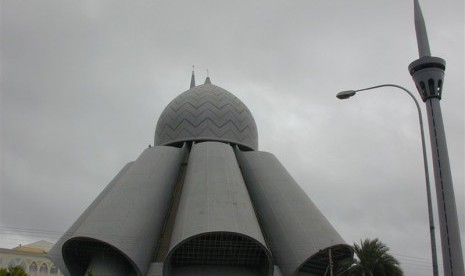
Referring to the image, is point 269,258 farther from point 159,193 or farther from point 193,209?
point 159,193

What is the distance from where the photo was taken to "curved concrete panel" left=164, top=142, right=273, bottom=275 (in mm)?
27500

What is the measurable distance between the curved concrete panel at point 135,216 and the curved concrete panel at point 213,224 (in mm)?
2189

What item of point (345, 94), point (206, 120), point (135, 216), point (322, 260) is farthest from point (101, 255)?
point (345, 94)

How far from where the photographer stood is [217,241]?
28.5 meters

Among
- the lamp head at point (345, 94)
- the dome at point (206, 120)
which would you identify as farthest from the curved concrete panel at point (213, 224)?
the lamp head at point (345, 94)

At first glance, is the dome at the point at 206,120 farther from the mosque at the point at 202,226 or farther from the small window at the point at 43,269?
the small window at the point at 43,269

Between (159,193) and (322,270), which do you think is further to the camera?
(159,193)

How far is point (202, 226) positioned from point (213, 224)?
0.66 meters

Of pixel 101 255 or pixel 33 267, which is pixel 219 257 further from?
pixel 33 267

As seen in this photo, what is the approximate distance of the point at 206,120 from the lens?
142ft

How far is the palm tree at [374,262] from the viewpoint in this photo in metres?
22.7

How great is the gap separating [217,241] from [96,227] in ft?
24.9

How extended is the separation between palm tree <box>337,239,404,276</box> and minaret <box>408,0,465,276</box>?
3.30m

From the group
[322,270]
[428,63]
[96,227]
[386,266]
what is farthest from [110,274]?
[428,63]
